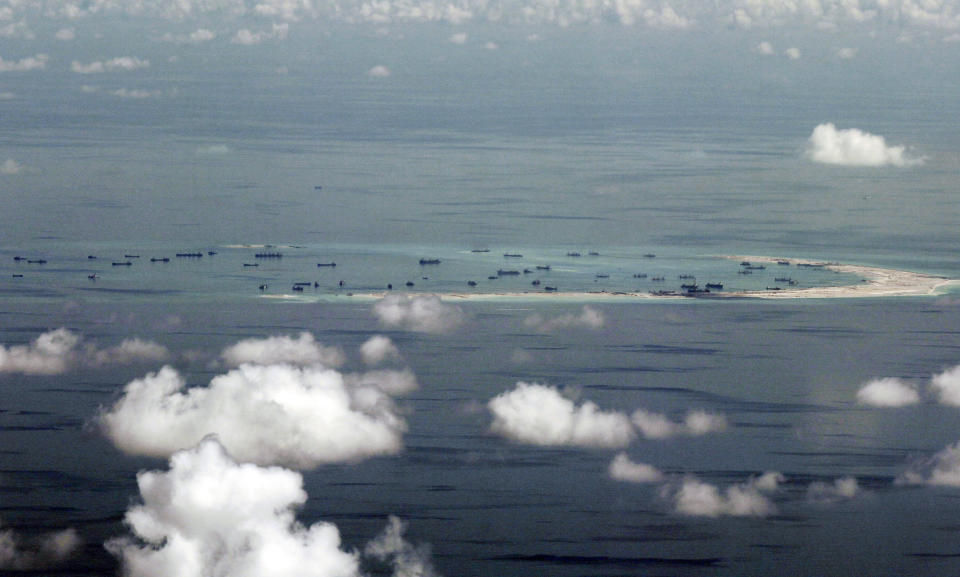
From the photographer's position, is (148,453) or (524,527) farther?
(148,453)

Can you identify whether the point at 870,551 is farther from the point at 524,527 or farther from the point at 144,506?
the point at 144,506

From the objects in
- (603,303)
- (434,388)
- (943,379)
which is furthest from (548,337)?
(943,379)

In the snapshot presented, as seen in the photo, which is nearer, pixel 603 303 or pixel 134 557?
pixel 134 557

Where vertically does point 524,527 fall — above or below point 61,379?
below

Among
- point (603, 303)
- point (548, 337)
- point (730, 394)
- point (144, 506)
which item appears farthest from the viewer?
point (603, 303)

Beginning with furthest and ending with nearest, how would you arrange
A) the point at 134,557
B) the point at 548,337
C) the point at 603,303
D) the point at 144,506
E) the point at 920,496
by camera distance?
the point at 603,303
the point at 548,337
the point at 920,496
the point at 144,506
the point at 134,557

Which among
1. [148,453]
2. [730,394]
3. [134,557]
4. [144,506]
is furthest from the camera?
[730,394]

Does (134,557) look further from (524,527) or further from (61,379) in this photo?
(61,379)

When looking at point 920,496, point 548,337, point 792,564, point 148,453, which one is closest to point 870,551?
point 792,564

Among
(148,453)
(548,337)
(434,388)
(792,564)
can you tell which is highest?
(548,337)
